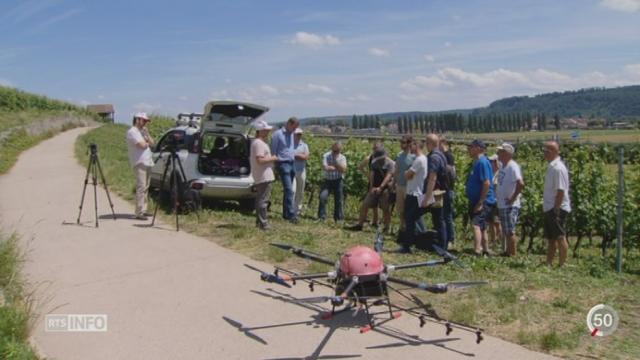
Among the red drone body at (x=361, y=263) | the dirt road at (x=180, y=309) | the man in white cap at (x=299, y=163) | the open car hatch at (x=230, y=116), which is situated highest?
the open car hatch at (x=230, y=116)

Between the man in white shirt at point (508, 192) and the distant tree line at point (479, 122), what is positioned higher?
the distant tree line at point (479, 122)

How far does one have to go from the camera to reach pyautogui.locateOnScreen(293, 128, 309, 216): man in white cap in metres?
11.2

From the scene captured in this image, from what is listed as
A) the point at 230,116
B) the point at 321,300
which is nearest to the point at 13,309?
the point at 321,300

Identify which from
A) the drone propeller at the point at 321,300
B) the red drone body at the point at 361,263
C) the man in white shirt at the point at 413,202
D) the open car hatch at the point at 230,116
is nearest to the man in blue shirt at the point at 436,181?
the man in white shirt at the point at 413,202

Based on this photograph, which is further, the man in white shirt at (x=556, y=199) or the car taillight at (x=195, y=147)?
the car taillight at (x=195, y=147)

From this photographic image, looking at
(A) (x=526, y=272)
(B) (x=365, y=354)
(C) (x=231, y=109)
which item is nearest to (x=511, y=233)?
(A) (x=526, y=272)

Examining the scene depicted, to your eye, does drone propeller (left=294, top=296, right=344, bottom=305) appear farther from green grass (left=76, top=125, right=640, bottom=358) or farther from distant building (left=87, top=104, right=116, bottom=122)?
distant building (left=87, top=104, right=116, bottom=122)

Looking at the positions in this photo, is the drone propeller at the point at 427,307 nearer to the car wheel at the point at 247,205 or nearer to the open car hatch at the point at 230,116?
the open car hatch at the point at 230,116

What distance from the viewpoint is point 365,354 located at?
4820mm

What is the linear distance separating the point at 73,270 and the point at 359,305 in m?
3.85

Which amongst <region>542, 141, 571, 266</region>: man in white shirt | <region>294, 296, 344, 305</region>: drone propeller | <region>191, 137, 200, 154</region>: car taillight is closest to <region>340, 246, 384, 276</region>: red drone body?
<region>294, 296, 344, 305</region>: drone propeller

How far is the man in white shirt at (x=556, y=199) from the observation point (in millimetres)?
7965

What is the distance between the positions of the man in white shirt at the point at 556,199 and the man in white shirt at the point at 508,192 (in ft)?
1.98

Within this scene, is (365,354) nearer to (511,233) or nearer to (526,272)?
(526,272)
